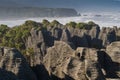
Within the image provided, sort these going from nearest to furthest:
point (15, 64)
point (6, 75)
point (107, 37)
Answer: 1. point (6, 75)
2. point (15, 64)
3. point (107, 37)

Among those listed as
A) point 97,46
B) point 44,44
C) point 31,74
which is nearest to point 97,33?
point 97,46

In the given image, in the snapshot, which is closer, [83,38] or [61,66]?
[61,66]

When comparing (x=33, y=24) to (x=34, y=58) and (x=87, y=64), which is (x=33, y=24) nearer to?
(x=34, y=58)

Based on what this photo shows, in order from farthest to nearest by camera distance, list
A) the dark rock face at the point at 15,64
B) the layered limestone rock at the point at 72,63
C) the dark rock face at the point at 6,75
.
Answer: the dark rock face at the point at 15,64
the layered limestone rock at the point at 72,63
the dark rock face at the point at 6,75

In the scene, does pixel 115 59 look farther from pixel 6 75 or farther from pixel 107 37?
pixel 107 37

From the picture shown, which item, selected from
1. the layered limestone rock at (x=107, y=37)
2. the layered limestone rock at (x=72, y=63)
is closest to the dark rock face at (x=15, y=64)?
the layered limestone rock at (x=72, y=63)

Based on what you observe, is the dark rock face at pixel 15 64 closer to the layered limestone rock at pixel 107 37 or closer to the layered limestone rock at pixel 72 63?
the layered limestone rock at pixel 72 63

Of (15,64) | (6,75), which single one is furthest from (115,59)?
(6,75)

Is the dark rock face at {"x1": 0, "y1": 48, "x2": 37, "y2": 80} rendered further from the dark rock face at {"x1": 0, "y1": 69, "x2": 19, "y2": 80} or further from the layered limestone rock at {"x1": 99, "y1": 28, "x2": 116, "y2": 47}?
the layered limestone rock at {"x1": 99, "y1": 28, "x2": 116, "y2": 47}
